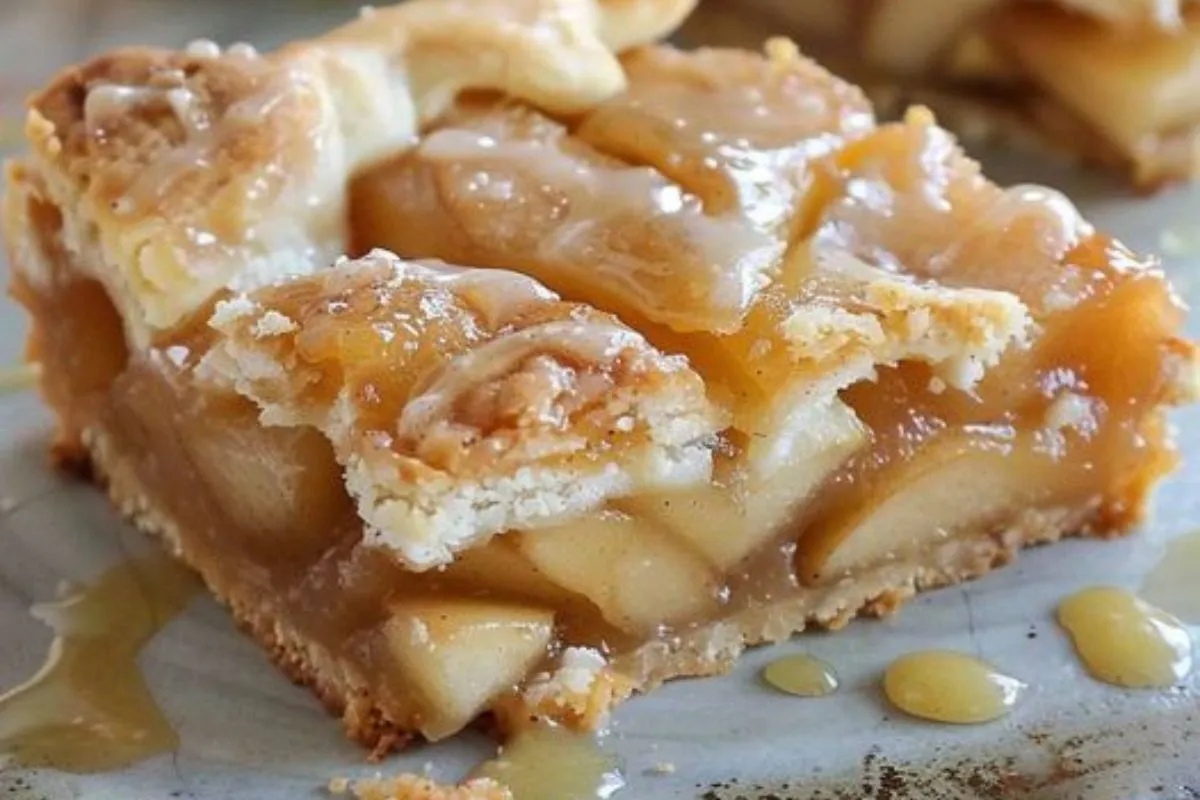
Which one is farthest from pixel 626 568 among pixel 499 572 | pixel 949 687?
pixel 949 687

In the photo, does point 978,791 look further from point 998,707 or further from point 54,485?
point 54,485

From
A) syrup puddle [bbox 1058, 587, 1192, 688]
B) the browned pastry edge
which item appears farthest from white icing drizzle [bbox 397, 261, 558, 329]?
syrup puddle [bbox 1058, 587, 1192, 688]

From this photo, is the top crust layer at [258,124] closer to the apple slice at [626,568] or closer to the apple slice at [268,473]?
the apple slice at [268,473]

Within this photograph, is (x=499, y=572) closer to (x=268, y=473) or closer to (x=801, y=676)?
(x=268, y=473)

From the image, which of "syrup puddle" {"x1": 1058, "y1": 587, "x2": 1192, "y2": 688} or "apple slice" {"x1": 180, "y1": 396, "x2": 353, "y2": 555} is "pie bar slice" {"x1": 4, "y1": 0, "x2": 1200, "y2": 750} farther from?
"syrup puddle" {"x1": 1058, "y1": 587, "x2": 1192, "y2": 688}

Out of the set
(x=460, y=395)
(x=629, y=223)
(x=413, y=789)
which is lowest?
(x=413, y=789)
